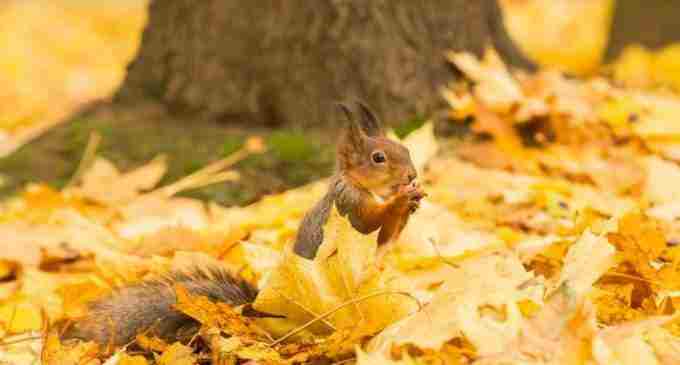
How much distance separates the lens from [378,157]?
88.1 inches

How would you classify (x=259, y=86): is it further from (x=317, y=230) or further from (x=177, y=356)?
(x=177, y=356)

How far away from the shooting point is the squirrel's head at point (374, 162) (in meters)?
2.23

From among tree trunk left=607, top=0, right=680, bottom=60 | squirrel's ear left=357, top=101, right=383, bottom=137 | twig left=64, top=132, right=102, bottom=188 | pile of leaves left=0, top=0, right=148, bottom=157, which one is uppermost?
squirrel's ear left=357, top=101, right=383, bottom=137

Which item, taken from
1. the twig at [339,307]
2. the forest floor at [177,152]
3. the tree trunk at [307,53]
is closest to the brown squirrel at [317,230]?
the twig at [339,307]

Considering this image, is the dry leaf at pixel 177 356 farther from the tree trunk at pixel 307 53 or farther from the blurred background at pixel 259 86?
the tree trunk at pixel 307 53

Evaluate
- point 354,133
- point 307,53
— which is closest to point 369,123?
point 354,133

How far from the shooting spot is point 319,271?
163 cm

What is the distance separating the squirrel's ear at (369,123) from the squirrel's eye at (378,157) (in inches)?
5.3

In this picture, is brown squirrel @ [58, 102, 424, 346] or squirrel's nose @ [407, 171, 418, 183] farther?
squirrel's nose @ [407, 171, 418, 183]

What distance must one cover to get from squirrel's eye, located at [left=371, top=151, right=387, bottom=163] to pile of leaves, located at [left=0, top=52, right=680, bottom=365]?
20cm

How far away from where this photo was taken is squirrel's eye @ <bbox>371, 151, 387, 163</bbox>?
2236 millimetres

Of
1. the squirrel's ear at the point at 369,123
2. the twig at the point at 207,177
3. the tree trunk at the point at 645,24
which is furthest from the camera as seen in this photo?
the tree trunk at the point at 645,24

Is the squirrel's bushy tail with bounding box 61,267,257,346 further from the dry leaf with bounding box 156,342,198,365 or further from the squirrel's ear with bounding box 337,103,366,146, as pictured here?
the squirrel's ear with bounding box 337,103,366,146

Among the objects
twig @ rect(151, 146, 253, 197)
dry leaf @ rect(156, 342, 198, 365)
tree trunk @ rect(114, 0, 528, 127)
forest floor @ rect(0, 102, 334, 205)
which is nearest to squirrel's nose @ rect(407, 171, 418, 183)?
dry leaf @ rect(156, 342, 198, 365)
